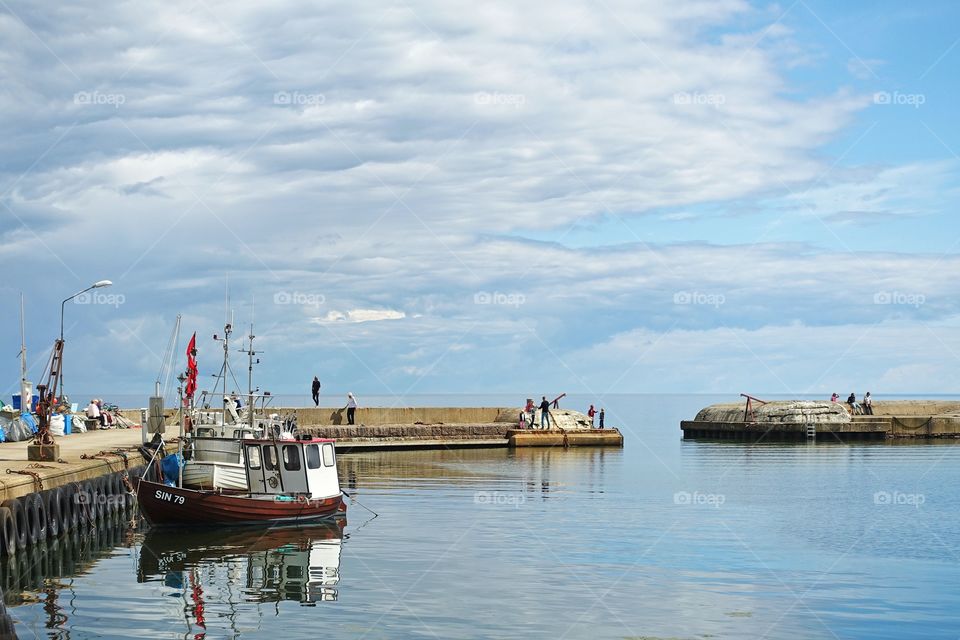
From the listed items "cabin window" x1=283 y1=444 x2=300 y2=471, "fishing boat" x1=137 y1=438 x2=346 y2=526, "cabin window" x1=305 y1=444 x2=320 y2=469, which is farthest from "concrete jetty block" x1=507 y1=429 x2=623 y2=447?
"cabin window" x1=283 y1=444 x2=300 y2=471

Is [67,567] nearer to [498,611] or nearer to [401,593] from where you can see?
[401,593]

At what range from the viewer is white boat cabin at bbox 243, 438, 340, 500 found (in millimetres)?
37094

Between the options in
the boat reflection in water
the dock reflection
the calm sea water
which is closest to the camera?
the calm sea water

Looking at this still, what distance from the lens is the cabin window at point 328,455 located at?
38.8 metres

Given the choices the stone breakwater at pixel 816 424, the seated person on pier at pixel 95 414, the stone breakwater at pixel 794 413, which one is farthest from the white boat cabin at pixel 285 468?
the stone breakwater at pixel 794 413

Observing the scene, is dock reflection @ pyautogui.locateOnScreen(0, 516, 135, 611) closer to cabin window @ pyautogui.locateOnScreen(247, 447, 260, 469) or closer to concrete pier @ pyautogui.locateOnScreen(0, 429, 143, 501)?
concrete pier @ pyautogui.locateOnScreen(0, 429, 143, 501)

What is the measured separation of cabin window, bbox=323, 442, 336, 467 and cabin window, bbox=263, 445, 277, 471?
6.62 feet

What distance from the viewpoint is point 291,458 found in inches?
1479

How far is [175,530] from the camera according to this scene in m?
35.8

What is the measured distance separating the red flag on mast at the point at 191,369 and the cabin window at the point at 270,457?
398cm

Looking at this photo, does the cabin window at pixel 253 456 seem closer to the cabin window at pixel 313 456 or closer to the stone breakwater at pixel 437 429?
the cabin window at pixel 313 456

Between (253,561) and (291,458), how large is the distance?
6.58 metres

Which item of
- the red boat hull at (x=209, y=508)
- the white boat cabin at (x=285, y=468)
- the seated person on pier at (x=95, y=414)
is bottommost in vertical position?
the red boat hull at (x=209, y=508)

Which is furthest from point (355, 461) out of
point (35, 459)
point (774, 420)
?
point (774, 420)
